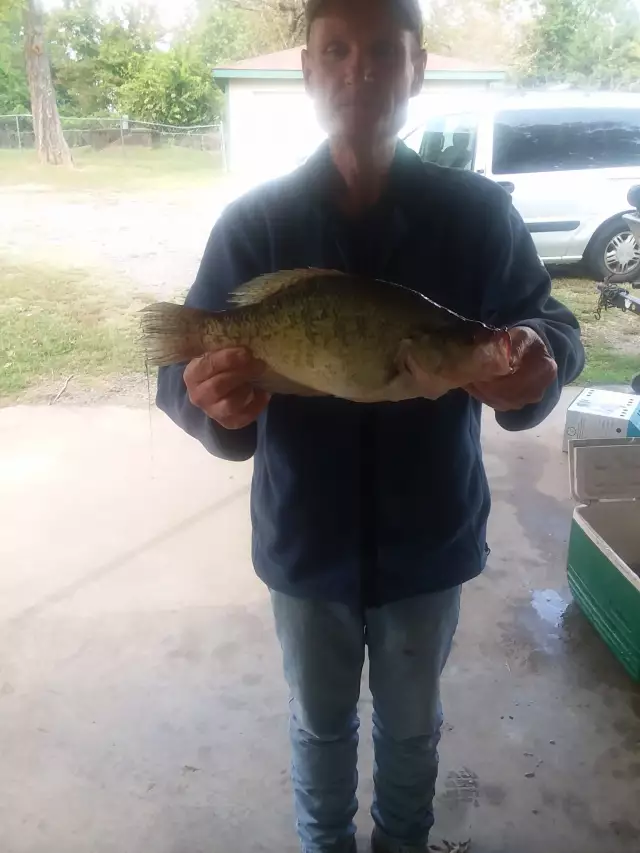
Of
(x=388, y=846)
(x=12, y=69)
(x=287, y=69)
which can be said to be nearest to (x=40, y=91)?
(x=12, y=69)

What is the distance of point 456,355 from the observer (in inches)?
31.7

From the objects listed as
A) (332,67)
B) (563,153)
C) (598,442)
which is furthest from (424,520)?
(563,153)

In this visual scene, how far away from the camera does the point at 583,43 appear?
2820 millimetres

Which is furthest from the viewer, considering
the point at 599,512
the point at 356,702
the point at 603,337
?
the point at 603,337

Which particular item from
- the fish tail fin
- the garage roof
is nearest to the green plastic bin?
the garage roof

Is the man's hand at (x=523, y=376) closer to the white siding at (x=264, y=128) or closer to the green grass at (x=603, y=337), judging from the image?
the white siding at (x=264, y=128)

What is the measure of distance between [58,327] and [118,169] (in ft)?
2.56

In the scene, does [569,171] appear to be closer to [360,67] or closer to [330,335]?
[360,67]

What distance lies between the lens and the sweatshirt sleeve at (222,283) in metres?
0.96

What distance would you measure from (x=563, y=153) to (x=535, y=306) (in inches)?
113

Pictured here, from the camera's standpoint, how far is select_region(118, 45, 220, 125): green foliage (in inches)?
94.9

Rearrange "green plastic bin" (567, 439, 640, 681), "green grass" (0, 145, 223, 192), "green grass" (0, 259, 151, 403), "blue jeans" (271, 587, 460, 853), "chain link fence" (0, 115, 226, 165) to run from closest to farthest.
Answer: "blue jeans" (271, 587, 460, 853) → "green plastic bin" (567, 439, 640, 681) → "chain link fence" (0, 115, 226, 165) → "green grass" (0, 145, 223, 192) → "green grass" (0, 259, 151, 403)

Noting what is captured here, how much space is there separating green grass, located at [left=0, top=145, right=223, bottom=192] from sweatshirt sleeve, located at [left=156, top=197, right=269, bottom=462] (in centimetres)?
172

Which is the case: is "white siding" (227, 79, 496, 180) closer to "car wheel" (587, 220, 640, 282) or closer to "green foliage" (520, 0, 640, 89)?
"green foliage" (520, 0, 640, 89)
